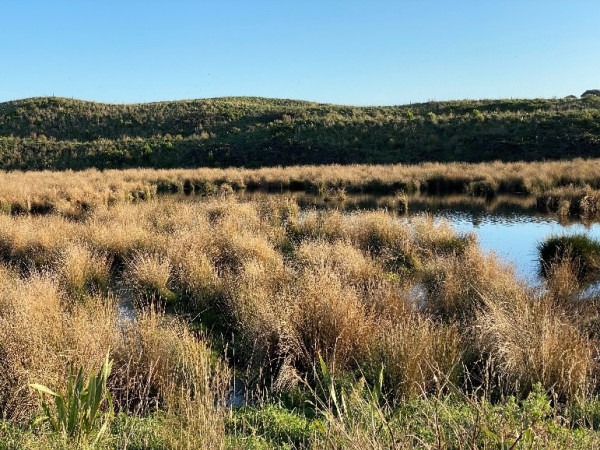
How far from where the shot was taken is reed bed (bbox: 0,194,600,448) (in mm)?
Result: 3529

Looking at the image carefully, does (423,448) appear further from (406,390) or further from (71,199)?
(71,199)

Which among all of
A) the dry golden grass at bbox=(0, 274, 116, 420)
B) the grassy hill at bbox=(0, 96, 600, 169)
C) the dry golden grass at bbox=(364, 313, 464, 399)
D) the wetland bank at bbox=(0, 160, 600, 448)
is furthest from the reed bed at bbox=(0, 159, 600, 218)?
the dry golden grass at bbox=(364, 313, 464, 399)

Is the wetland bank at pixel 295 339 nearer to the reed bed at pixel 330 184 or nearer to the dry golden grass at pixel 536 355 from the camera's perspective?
the dry golden grass at pixel 536 355

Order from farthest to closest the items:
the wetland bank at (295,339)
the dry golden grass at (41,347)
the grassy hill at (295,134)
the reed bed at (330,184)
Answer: the grassy hill at (295,134), the reed bed at (330,184), the dry golden grass at (41,347), the wetland bank at (295,339)

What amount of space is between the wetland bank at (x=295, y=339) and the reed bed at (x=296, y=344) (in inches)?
1.2

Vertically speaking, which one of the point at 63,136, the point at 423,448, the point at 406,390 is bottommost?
the point at 406,390

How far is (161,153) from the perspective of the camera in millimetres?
43312

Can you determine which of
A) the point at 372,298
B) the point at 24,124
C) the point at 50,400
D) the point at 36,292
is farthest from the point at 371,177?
the point at 24,124

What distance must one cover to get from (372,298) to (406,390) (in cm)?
219

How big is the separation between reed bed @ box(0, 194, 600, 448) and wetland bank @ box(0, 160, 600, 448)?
3cm

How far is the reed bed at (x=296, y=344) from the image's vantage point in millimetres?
3529

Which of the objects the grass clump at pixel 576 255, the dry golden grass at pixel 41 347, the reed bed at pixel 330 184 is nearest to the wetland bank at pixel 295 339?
the dry golden grass at pixel 41 347

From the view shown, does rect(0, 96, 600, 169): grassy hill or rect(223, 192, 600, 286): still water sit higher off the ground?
rect(0, 96, 600, 169): grassy hill

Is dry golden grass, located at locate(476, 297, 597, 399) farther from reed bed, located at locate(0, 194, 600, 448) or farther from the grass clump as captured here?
the grass clump
